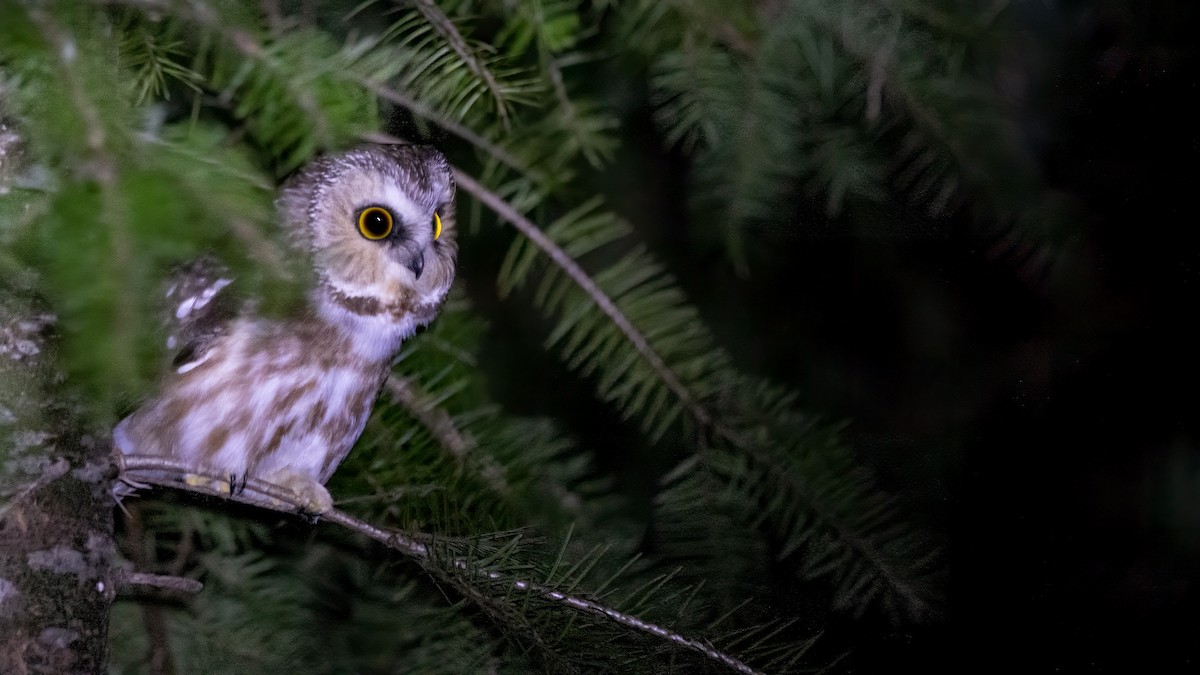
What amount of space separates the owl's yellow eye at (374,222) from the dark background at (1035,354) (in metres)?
0.52

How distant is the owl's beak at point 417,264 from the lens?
118cm

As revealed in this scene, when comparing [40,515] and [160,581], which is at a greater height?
[40,515]

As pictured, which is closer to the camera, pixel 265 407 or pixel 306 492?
pixel 306 492

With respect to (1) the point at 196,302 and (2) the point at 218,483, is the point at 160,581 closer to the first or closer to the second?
(2) the point at 218,483

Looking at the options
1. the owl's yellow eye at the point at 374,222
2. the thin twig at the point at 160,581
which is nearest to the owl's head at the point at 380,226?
the owl's yellow eye at the point at 374,222

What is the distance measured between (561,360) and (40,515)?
1.78 ft

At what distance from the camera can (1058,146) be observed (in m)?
1.34

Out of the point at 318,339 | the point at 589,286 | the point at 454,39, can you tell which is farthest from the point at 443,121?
the point at 318,339

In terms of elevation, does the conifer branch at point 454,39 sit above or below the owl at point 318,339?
above

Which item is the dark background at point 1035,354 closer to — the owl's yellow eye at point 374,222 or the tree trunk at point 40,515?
the owl's yellow eye at point 374,222

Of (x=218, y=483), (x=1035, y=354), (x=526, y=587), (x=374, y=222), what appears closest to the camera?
(x=526, y=587)

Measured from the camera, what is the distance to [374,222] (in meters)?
1.18

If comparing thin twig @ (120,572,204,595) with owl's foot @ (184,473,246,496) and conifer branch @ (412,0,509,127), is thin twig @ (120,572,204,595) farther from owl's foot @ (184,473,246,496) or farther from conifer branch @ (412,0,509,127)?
conifer branch @ (412,0,509,127)

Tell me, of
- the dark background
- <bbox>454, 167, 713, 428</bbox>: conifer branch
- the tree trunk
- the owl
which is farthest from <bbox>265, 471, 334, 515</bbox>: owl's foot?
the dark background
